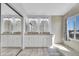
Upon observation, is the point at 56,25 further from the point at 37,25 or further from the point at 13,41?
the point at 13,41

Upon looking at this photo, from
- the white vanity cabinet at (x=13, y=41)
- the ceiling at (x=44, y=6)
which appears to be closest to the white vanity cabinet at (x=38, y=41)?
the white vanity cabinet at (x=13, y=41)

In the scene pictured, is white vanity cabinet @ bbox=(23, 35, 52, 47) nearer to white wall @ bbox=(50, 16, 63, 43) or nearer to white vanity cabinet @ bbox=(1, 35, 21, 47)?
white vanity cabinet @ bbox=(1, 35, 21, 47)

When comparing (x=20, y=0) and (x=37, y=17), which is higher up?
(x=37, y=17)

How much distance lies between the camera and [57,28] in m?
8.38

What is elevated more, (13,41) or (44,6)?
(44,6)

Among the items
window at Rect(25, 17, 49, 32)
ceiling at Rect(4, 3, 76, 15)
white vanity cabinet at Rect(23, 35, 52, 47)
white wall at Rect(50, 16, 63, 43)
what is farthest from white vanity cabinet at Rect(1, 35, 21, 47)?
white wall at Rect(50, 16, 63, 43)

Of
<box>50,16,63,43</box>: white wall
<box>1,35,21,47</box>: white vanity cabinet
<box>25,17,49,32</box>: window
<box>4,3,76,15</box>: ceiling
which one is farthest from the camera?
<box>50,16,63,43</box>: white wall

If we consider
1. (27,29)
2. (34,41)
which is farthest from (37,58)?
(27,29)

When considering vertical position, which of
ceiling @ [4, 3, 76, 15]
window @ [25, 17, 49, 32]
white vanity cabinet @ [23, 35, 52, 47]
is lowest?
white vanity cabinet @ [23, 35, 52, 47]

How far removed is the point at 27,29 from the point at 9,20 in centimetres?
133

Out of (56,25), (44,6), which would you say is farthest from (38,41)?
(56,25)

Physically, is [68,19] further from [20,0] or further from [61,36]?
[20,0]

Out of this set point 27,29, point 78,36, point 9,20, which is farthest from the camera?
point 27,29

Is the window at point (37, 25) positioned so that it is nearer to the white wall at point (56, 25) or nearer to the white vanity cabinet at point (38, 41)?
the white wall at point (56, 25)
